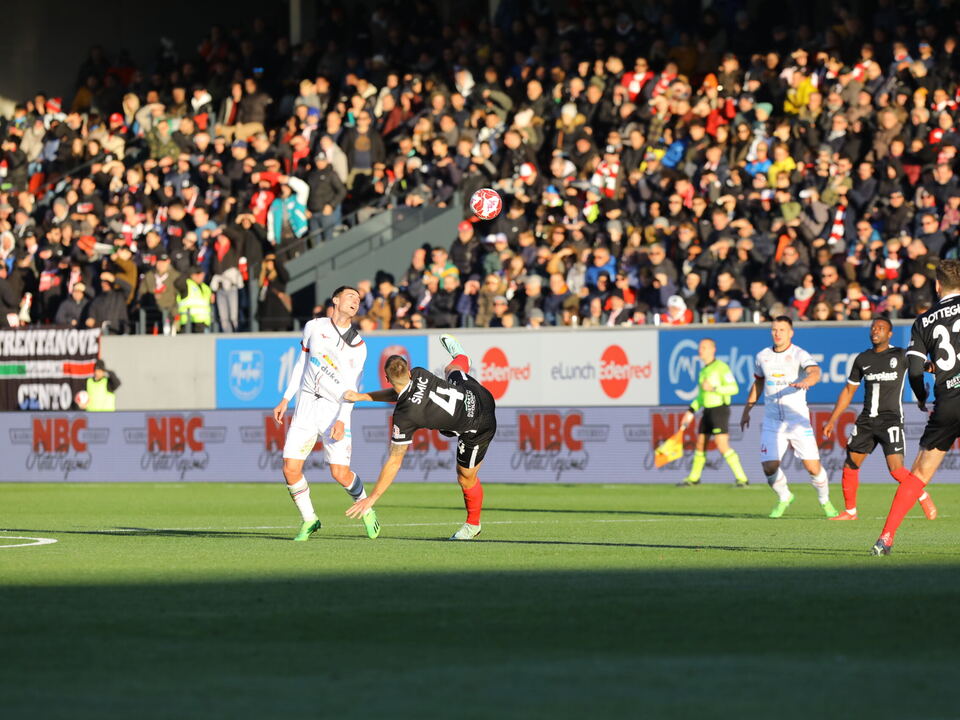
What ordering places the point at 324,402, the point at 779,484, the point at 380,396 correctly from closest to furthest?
1. the point at 380,396
2. the point at 324,402
3. the point at 779,484

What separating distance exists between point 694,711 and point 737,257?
21.5 metres

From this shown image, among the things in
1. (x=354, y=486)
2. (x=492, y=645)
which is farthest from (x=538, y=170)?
(x=492, y=645)

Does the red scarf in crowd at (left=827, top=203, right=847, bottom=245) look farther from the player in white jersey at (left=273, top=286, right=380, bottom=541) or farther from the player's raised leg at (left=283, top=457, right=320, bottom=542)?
the player's raised leg at (left=283, top=457, right=320, bottom=542)

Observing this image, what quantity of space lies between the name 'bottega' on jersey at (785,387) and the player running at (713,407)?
643 cm

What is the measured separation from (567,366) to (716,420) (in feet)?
10.1

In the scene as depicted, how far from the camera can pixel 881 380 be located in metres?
19.0

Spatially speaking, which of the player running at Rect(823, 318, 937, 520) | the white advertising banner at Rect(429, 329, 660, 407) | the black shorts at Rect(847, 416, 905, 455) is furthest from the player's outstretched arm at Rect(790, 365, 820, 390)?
the white advertising banner at Rect(429, 329, 660, 407)

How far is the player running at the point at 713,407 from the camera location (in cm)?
2644

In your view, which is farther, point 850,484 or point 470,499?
point 850,484

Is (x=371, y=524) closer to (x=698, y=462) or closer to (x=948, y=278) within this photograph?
(x=948, y=278)

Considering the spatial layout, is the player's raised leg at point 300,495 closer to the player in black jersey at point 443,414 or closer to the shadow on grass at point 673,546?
the shadow on grass at point 673,546

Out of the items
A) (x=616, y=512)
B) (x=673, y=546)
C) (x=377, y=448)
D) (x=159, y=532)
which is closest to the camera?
(x=673, y=546)

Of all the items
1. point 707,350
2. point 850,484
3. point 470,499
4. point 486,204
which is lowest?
point 850,484

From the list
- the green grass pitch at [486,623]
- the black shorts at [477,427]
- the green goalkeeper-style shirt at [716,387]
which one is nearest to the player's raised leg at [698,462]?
the green goalkeeper-style shirt at [716,387]
